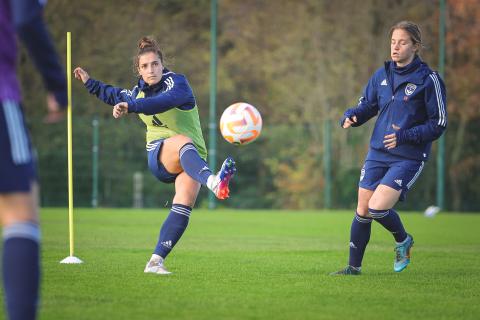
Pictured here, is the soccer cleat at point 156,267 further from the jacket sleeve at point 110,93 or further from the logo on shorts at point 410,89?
the logo on shorts at point 410,89

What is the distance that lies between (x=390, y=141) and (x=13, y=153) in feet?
14.6

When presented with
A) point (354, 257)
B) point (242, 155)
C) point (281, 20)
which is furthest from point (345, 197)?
point (354, 257)

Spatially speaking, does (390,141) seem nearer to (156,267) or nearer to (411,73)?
(411,73)

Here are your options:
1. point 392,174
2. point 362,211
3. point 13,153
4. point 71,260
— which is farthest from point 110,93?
point 13,153

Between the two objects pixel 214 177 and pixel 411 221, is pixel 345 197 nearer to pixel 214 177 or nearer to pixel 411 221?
pixel 411 221

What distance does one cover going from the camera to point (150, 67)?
8.00 meters

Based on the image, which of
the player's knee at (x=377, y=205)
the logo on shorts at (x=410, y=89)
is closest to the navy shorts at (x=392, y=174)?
the player's knee at (x=377, y=205)

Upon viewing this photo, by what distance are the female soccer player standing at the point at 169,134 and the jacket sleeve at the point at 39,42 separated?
3.30 meters

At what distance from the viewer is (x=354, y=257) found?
841 centimetres

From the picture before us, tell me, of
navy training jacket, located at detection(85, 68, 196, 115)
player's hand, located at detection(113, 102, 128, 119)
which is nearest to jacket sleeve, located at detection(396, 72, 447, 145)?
navy training jacket, located at detection(85, 68, 196, 115)

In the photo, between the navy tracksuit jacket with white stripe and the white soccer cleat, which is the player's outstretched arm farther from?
the navy tracksuit jacket with white stripe

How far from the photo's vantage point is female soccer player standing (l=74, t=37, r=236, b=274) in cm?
788

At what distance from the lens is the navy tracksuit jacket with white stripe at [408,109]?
316 inches

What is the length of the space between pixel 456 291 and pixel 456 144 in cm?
2096
